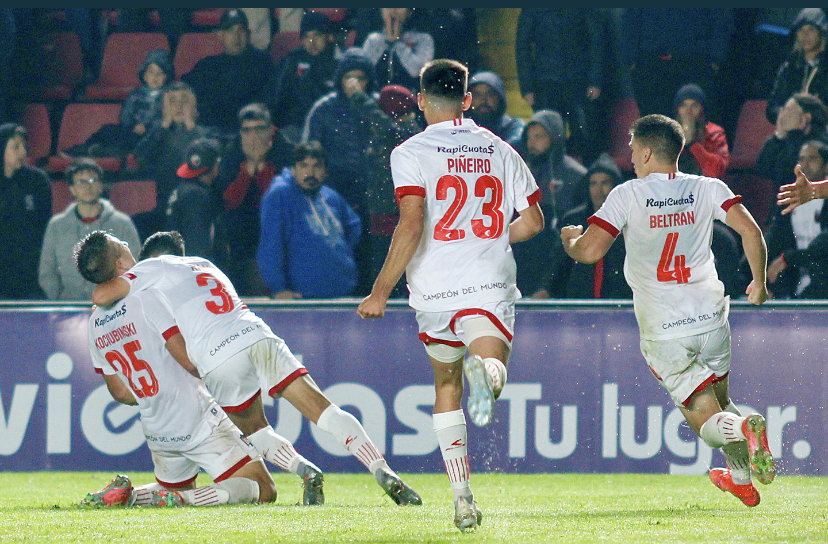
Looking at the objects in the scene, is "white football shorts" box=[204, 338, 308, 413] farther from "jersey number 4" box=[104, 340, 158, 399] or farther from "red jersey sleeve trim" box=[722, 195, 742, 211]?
"red jersey sleeve trim" box=[722, 195, 742, 211]

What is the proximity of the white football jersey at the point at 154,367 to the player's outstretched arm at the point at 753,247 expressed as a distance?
2797 mm

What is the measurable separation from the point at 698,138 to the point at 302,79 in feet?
10.3

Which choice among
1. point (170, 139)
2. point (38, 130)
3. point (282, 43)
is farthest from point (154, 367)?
point (38, 130)

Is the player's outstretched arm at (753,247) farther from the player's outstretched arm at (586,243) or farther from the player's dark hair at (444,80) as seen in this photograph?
the player's dark hair at (444,80)

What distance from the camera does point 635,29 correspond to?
8.91 meters

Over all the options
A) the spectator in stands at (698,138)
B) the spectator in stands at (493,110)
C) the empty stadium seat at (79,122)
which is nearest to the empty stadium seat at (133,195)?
the empty stadium seat at (79,122)

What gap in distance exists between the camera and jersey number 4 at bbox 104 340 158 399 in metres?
5.68

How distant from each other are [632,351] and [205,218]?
3324 millimetres

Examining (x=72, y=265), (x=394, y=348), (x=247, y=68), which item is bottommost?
(x=394, y=348)

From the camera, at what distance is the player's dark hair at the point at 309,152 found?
26.9 ft

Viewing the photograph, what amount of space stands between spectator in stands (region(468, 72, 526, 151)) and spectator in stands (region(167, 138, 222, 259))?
2038 millimetres

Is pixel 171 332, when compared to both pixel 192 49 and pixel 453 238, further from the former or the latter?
pixel 192 49

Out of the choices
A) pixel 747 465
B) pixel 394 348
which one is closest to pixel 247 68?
pixel 394 348

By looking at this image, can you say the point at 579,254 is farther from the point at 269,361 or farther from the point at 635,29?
the point at 635,29
